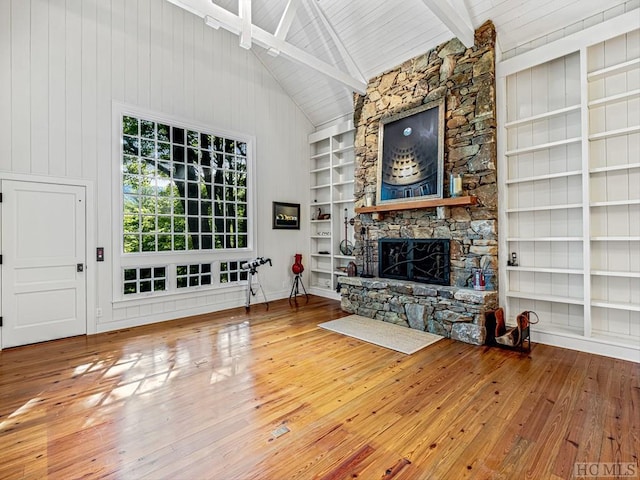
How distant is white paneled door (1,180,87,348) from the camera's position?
3.75 metres

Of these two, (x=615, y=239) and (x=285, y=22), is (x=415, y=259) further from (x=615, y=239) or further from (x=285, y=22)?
(x=285, y=22)

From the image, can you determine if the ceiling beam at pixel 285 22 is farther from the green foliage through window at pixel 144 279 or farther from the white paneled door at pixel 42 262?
the green foliage through window at pixel 144 279

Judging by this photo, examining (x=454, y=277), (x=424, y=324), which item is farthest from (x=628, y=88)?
(x=424, y=324)

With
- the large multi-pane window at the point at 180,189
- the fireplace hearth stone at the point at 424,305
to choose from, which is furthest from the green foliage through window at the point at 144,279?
the fireplace hearth stone at the point at 424,305

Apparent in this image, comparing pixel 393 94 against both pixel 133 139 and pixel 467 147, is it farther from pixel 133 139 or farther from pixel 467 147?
pixel 133 139

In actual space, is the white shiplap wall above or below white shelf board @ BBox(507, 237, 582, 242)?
above

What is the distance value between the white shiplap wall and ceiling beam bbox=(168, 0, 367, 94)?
4.79 feet

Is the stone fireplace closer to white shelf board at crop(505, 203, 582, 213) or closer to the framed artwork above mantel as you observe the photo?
the framed artwork above mantel

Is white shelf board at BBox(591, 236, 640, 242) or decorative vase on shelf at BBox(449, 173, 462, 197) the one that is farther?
decorative vase on shelf at BBox(449, 173, 462, 197)

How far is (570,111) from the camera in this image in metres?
3.58

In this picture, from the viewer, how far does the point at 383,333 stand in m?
4.16

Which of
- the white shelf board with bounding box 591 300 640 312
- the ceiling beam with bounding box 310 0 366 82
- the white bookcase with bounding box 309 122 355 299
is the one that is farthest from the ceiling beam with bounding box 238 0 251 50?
the white shelf board with bounding box 591 300 640 312

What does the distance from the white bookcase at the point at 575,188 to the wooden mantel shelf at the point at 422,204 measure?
491 mm

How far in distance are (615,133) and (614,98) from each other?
358 millimetres
